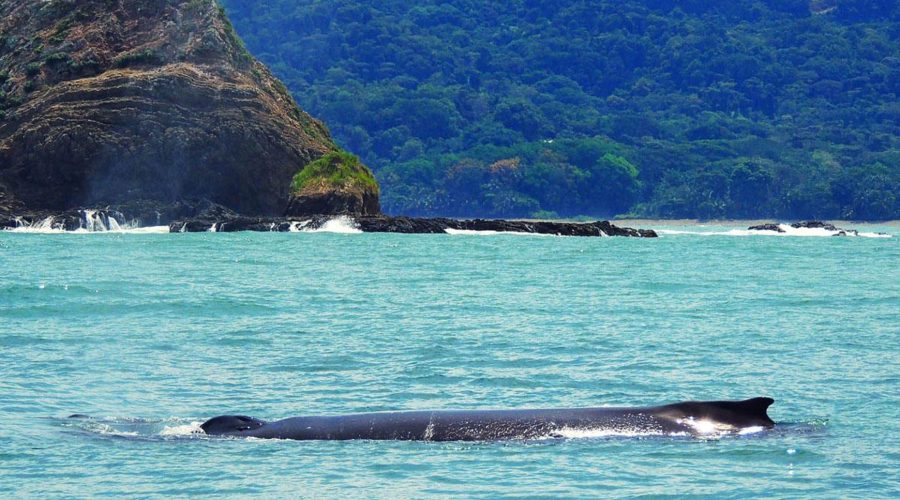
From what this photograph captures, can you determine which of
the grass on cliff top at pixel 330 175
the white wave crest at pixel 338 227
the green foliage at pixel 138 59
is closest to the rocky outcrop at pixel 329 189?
the grass on cliff top at pixel 330 175

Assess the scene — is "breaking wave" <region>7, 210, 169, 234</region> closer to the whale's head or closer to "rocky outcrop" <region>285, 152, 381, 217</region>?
"rocky outcrop" <region>285, 152, 381, 217</region>

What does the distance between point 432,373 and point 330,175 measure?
258 feet

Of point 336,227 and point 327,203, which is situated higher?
point 327,203

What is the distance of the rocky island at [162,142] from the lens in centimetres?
9669

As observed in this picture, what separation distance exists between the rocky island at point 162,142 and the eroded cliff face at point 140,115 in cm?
10

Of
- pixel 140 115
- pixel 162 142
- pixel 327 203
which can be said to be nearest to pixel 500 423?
pixel 327 203

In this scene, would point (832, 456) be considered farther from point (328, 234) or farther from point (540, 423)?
point (328, 234)

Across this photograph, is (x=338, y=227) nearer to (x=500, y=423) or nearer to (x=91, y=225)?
(x=91, y=225)

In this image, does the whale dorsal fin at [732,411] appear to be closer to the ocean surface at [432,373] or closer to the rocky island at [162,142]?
the ocean surface at [432,373]

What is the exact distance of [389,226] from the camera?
93.5 metres

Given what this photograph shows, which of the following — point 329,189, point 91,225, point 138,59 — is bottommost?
point 91,225

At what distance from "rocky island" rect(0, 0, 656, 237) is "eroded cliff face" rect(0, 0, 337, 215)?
0.10m

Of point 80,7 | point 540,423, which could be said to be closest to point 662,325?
point 540,423

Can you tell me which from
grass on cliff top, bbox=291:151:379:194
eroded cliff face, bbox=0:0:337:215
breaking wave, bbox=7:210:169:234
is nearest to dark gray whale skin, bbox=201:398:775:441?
breaking wave, bbox=7:210:169:234
